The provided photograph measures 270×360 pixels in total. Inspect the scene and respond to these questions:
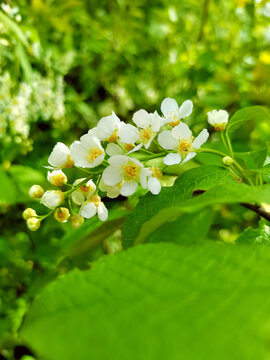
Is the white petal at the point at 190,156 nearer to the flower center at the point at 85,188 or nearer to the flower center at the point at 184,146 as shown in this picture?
the flower center at the point at 184,146

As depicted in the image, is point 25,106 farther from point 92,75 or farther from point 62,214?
point 62,214

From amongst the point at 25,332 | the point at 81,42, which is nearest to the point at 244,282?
the point at 25,332

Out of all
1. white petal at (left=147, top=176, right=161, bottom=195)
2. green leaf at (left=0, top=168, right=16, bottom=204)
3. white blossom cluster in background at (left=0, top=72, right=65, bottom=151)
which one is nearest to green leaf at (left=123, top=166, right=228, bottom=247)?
white petal at (left=147, top=176, right=161, bottom=195)

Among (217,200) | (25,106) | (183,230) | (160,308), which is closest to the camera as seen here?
(160,308)

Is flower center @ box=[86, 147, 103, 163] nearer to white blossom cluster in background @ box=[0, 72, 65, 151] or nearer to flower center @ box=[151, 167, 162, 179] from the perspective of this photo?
flower center @ box=[151, 167, 162, 179]

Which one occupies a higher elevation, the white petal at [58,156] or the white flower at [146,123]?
the white flower at [146,123]

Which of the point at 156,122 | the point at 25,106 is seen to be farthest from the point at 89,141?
the point at 25,106

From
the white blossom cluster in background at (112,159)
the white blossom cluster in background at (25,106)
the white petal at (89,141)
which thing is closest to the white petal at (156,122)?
the white blossom cluster in background at (112,159)
